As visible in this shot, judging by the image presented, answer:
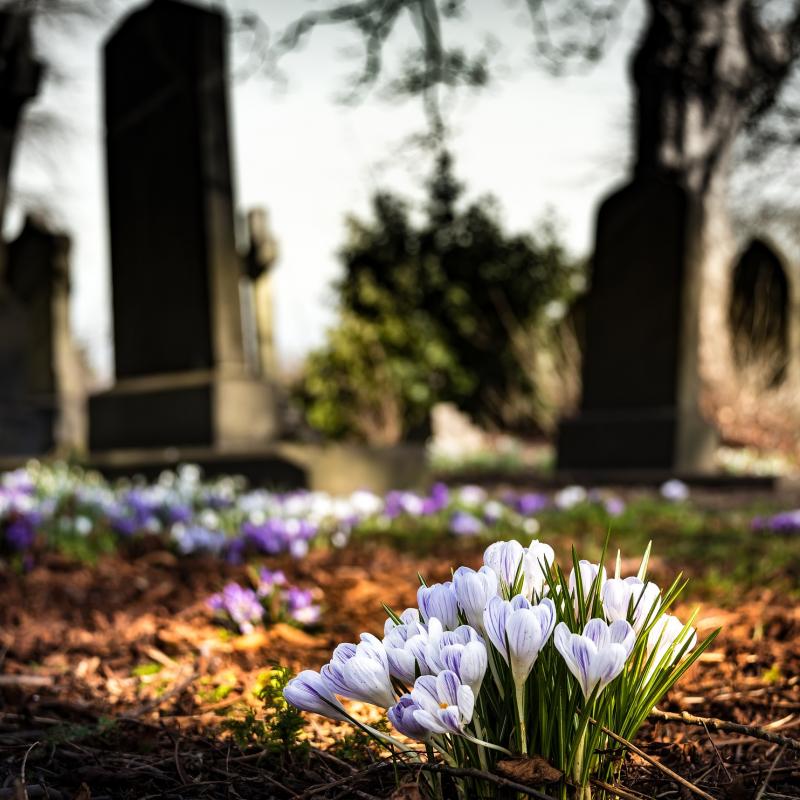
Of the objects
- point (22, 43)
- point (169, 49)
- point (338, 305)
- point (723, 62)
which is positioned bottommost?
point (338, 305)

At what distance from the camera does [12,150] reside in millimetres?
10203

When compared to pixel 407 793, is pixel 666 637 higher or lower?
higher

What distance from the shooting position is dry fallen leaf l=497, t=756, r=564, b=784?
1.27 m

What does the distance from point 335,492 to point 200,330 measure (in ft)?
6.43

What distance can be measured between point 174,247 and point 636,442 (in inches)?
Answer: 226

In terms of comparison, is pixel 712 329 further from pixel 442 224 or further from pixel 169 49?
pixel 169 49

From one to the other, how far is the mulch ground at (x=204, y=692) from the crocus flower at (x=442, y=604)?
25cm

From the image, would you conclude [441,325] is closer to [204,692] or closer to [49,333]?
[49,333]

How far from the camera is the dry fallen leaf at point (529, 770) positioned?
1.27 meters

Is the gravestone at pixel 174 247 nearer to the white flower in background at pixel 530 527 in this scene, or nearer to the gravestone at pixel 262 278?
the white flower in background at pixel 530 527

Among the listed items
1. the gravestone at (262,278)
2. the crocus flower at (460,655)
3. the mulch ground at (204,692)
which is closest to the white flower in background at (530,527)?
the mulch ground at (204,692)

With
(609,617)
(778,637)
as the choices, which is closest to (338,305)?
(778,637)

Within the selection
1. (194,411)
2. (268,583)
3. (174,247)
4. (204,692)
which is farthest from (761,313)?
(204,692)

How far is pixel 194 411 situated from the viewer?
7.79 m
